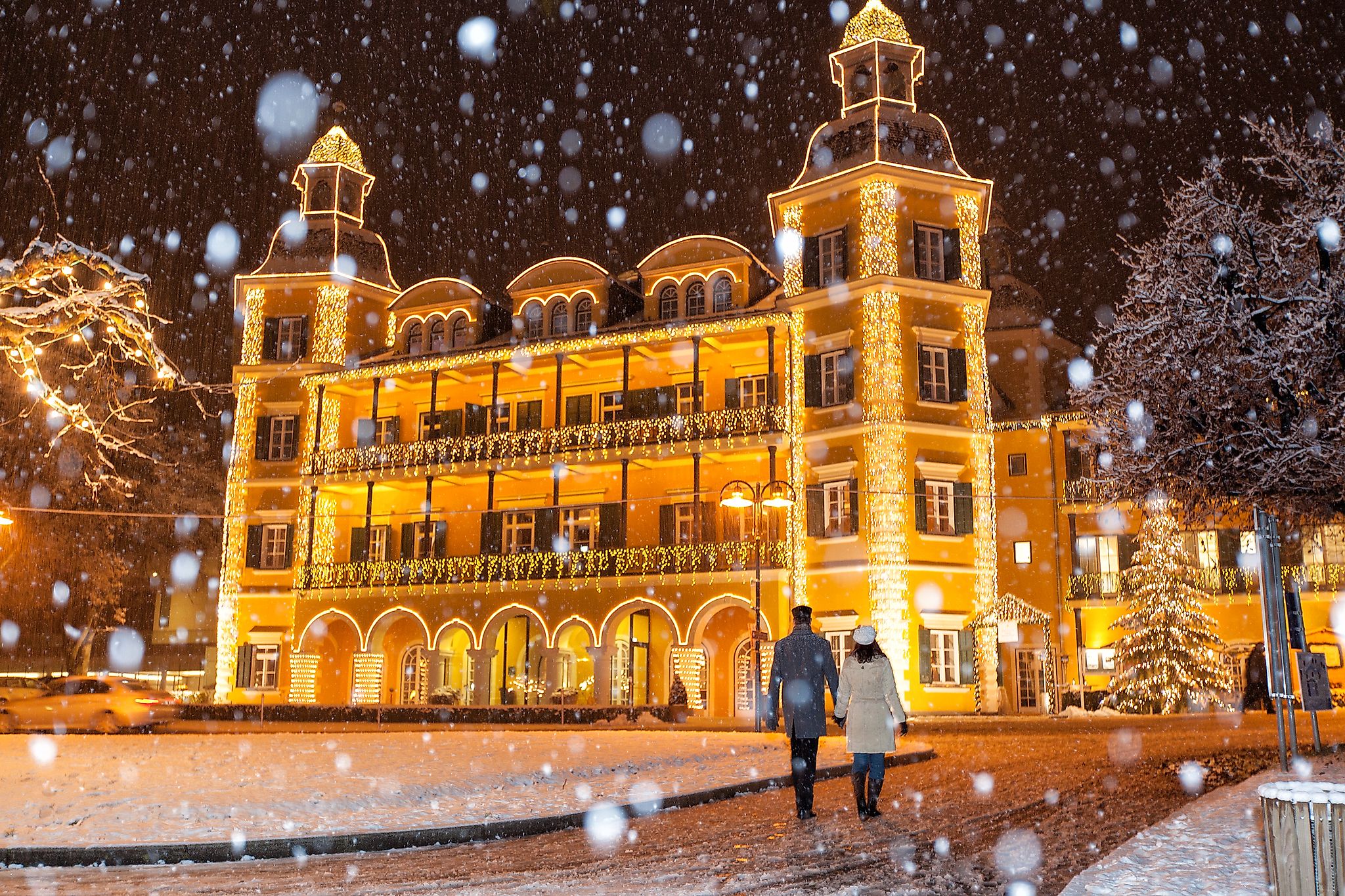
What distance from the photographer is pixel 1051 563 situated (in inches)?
1506

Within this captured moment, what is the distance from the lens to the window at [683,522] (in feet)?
118

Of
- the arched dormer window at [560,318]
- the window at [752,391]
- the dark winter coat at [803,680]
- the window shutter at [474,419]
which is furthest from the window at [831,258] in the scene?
the dark winter coat at [803,680]

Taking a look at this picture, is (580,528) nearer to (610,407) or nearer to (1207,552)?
(610,407)

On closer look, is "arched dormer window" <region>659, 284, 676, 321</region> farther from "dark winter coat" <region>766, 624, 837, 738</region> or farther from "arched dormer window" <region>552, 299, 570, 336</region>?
"dark winter coat" <region>766, 624, 837, 738</region>

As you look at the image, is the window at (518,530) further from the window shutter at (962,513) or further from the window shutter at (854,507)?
the window shutter at (962,513)

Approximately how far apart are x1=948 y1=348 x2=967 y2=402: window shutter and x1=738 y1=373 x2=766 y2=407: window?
5.44 m

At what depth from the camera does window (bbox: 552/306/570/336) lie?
3972cm

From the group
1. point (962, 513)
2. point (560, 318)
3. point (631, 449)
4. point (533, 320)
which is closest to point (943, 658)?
point (962, 513)

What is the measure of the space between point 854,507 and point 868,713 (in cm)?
2263

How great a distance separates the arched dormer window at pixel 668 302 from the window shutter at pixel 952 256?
8.14 m

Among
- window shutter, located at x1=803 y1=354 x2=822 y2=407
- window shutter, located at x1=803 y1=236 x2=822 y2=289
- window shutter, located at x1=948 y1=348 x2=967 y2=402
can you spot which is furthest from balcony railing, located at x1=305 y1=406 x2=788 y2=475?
window shutter, located at x1=948 y1=348 x2=967 y2=402

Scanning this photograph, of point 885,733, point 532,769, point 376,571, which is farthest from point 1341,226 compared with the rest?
point 376,571

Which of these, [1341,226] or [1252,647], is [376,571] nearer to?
[1252,647]

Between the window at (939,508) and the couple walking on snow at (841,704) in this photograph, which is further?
the window at (939,508)
